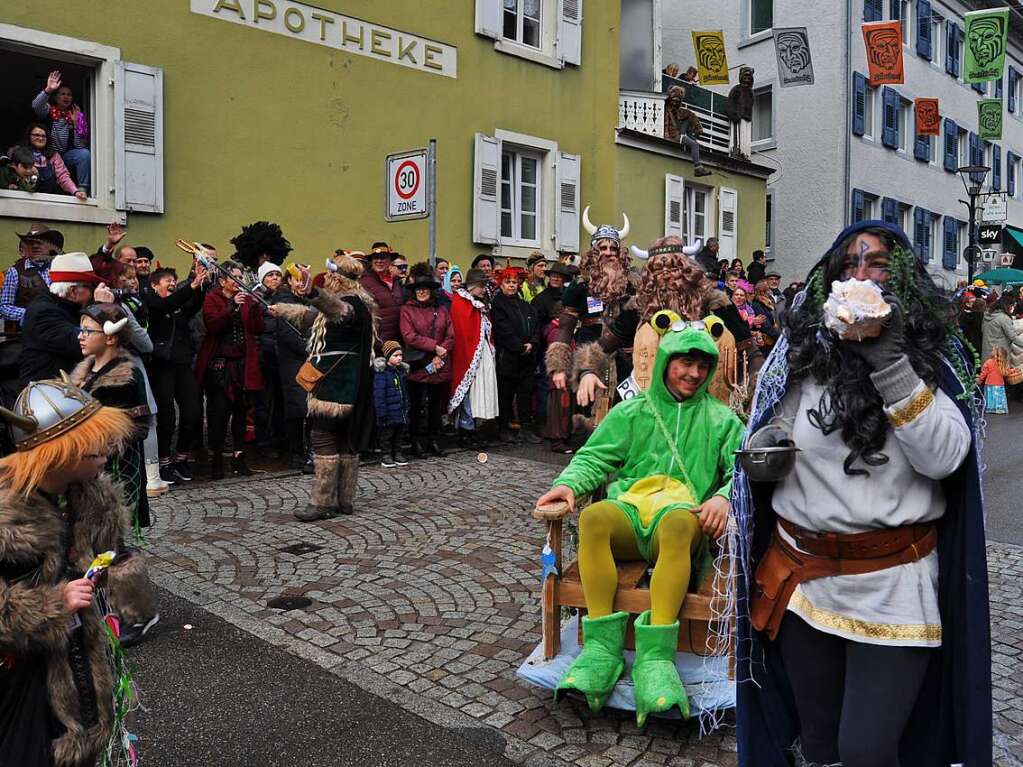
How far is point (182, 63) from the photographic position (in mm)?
10648

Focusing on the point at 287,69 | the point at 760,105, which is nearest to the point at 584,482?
the point at 287,69

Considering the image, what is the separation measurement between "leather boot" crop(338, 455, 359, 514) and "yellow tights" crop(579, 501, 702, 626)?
146 inches

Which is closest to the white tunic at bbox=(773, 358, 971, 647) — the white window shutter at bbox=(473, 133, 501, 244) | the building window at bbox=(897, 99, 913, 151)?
the white window shutter at bbox=(473, 133, 501, 244)

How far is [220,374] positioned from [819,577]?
7.06 metres

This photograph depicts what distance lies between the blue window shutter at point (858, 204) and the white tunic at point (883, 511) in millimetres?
23553

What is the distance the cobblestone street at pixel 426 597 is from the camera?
3.63 metres

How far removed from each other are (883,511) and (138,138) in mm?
9812

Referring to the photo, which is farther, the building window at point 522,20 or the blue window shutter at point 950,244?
the blue window shutter at point 950,244

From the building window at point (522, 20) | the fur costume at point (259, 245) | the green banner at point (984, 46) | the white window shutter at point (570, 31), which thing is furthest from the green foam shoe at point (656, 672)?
the green banner at point (984, 46)

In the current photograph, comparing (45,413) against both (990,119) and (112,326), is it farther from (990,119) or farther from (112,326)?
(990,119)

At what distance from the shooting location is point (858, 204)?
81.0 feet

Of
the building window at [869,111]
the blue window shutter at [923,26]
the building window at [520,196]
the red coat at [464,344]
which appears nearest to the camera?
the red coat at [464,344]

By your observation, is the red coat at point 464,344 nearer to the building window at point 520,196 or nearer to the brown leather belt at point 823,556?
the building window at point 520,196

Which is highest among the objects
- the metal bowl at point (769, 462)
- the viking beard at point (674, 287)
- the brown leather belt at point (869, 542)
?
the viking beard at point (674, 287)
